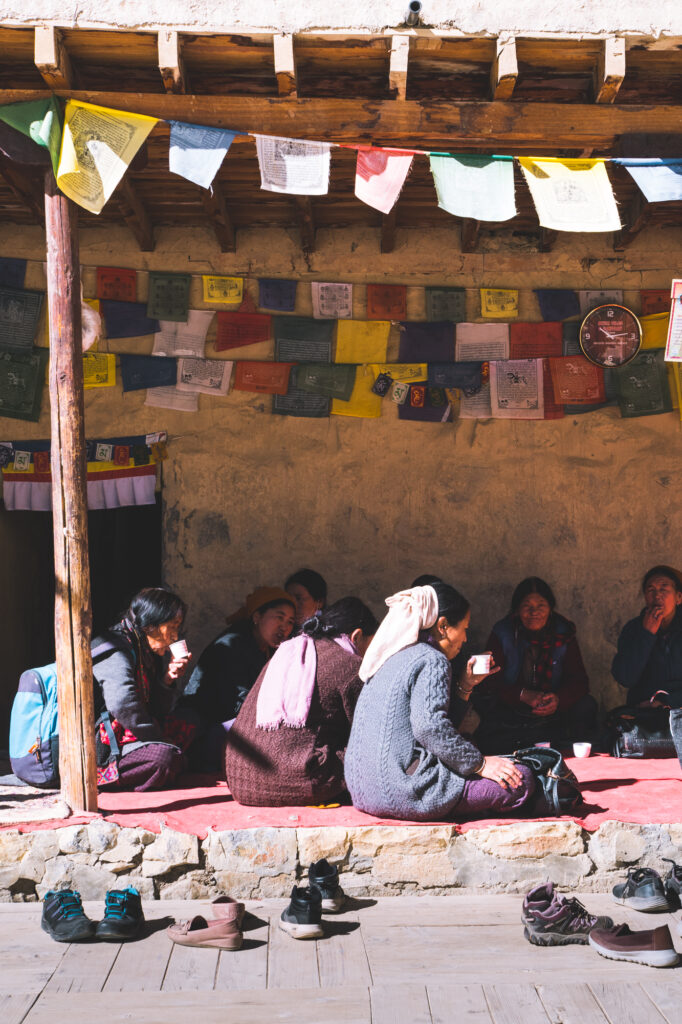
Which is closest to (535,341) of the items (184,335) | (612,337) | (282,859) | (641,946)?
(612,337)

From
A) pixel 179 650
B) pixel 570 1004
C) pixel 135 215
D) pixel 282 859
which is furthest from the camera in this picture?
pixel 135 215

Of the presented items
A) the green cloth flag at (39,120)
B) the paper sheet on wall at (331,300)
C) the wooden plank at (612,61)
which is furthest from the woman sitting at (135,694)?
the wooden plank at (612,61)

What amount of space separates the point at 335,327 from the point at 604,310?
1.86 m

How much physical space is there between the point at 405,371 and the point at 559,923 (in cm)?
413

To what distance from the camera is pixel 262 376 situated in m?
6.81

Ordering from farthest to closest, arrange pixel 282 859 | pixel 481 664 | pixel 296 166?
pixel 296 166 < pixel 481 664 < pixel 282 859

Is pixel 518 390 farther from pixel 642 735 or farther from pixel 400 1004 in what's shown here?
pixel 400 1004

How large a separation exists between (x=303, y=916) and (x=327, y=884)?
10.0 inches

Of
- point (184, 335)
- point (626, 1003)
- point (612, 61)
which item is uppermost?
point (612, 61)

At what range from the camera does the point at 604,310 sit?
22.4 ft

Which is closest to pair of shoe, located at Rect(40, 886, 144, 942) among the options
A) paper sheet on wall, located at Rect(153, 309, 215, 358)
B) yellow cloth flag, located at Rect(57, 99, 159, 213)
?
yellow cloth flag, located at Rect(57, 99, 159, 213)

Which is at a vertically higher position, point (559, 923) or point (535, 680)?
point (535, 680)

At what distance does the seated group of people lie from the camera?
13.6 ft

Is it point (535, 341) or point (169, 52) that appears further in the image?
point (535, 341)
